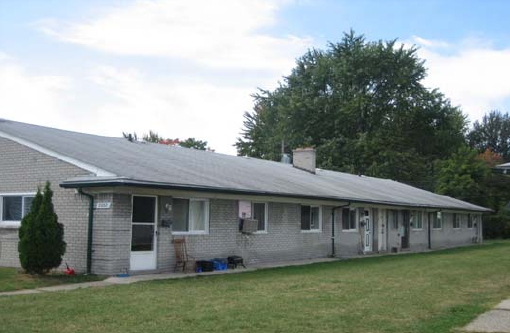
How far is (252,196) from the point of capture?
19438 millimetres

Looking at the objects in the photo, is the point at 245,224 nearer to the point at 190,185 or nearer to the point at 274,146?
the point at 190,185

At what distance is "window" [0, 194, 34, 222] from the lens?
1816 centimetres

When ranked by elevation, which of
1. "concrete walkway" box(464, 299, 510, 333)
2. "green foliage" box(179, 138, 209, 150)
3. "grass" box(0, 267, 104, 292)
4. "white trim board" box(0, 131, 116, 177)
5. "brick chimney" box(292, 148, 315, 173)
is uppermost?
"green foliage" box(179, 138, 209, 150)

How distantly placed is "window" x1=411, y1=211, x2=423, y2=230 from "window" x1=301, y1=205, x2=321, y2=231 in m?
10.5

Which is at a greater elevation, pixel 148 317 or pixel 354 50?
pixel 354 50

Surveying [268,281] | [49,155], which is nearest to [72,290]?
[268,281]

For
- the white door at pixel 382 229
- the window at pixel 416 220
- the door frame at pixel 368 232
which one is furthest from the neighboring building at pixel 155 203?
the window at pixel 416 220

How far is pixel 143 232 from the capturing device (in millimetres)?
16469

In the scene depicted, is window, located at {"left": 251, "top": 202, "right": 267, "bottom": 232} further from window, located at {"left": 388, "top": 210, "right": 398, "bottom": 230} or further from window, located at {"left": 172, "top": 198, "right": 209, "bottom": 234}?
window, located at {"left": 388, "top": 210, "right": 398, "bottom": 230}

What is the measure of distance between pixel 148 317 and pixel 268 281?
569cm

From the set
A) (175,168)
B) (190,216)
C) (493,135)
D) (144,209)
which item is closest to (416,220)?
(175,168)

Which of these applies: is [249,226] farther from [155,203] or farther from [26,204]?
[26,204]

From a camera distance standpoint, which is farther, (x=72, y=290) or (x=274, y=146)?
(x=274, y=146)

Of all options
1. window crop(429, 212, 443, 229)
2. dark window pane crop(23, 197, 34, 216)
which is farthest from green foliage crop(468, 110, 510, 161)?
dark window pane crop(23, 197, 34, 216)
